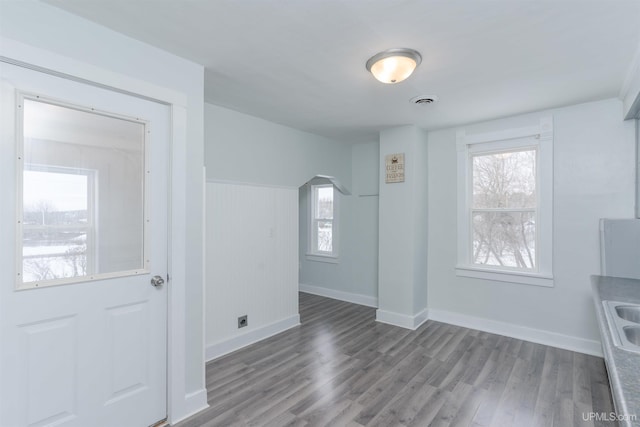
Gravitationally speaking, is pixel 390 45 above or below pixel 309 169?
above

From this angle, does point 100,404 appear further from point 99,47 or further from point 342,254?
A: point 342,254

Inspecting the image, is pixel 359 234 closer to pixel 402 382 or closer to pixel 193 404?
pixel 402 382

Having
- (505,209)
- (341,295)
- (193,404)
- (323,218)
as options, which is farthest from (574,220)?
(193,404)

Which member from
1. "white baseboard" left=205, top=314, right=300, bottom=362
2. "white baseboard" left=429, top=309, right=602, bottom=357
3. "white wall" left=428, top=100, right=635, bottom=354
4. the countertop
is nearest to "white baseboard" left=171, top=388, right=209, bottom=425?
"white baseboard" left=205, top=314, right=300, bottom=362

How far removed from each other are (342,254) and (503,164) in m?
2.66

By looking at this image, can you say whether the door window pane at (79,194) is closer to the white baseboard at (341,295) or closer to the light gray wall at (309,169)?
the light gray wall at (309,169)

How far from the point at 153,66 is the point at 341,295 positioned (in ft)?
→ 13.6

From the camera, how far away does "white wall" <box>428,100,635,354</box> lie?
2.95 meters

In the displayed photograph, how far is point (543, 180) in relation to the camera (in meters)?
3.30

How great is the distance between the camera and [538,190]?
3.37 m

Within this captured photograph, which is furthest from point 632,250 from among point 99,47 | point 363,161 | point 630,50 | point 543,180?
point 99,47

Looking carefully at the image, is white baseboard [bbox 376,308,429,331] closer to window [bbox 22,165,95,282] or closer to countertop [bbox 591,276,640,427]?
countertop [bbox 591,276,640,427]

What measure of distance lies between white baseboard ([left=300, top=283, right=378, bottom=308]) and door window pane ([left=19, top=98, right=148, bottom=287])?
352 cm

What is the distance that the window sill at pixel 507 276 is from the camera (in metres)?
3.30
